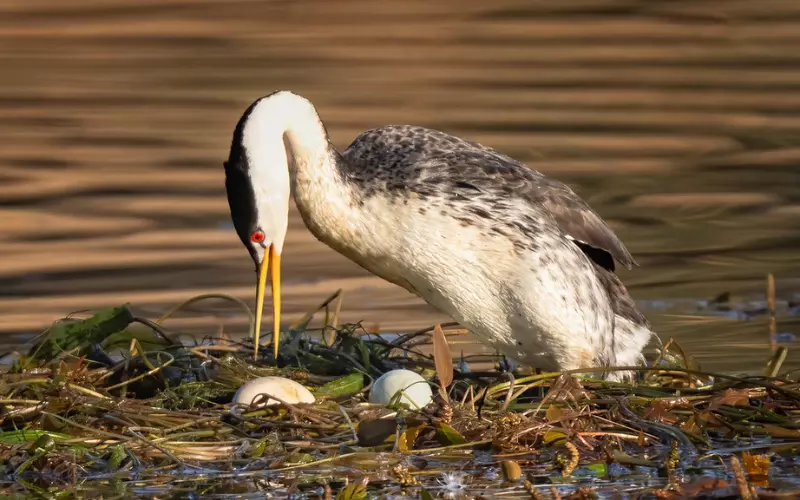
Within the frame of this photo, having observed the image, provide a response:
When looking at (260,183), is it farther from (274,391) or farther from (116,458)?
(116,458)

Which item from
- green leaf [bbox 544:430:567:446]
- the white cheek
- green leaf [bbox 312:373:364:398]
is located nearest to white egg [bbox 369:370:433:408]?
green leaf [bbox 312:373:364:398]

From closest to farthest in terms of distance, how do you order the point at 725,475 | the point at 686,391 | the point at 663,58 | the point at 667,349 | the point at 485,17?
1. the point at 725,475
2. the point at 686,391
3. the point at 667,349
4. the point at 663,58
5. the point at 485,17

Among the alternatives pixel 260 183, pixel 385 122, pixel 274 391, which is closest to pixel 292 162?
pixel 260 183

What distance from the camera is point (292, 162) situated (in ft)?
26.5

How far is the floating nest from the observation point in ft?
21.6

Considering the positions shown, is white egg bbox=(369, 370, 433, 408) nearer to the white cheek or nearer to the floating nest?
the floating nest

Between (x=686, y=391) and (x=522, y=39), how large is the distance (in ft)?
59.8

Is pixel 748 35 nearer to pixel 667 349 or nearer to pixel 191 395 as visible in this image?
pixel 667 349

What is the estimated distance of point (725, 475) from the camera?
660 centimetres

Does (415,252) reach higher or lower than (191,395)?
higher

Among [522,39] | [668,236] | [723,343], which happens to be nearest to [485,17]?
[522,39]

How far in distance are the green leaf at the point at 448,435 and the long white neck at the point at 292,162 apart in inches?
53.0

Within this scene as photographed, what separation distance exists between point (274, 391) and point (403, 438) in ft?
2.18

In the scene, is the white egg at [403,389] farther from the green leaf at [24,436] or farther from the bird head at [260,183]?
the green leaf at [24,436]
